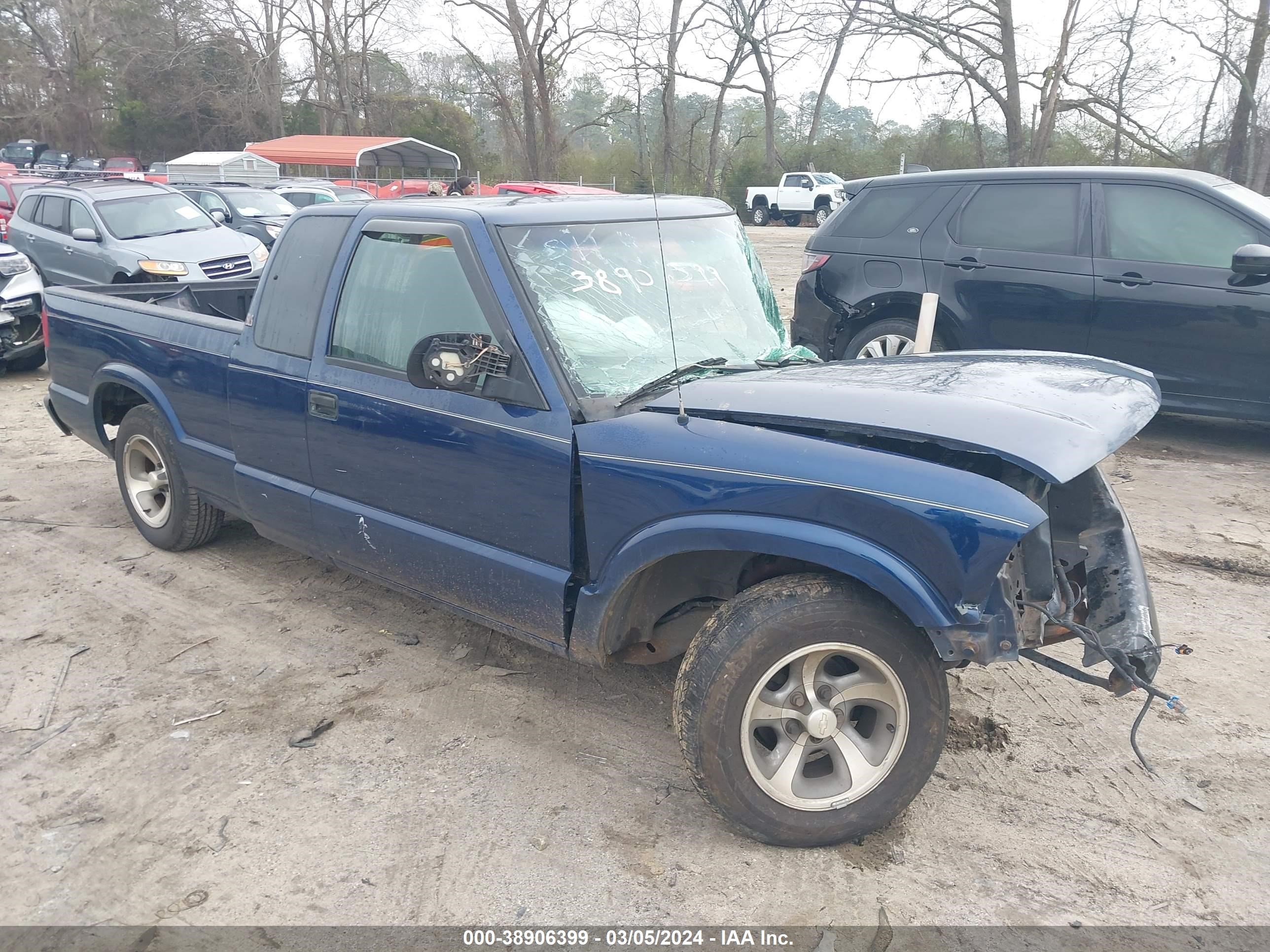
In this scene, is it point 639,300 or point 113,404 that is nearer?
point 639,300

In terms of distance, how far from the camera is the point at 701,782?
297cm

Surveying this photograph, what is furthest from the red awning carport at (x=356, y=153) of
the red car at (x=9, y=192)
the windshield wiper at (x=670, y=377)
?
the windshield wiper at (x=670, y=377)

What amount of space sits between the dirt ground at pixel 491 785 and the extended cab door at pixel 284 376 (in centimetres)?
64

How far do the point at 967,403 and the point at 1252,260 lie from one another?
4.43 m

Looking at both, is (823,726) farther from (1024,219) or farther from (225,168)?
(225,168)

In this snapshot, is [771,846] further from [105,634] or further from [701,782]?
[105,634]

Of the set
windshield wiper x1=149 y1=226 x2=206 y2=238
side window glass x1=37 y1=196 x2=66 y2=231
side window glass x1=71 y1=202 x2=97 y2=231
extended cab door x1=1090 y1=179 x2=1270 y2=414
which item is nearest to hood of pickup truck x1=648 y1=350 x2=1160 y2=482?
extended cab door x1=1090 y1=179 x2=1270 y2=414

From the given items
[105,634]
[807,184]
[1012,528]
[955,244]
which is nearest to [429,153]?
[807,184]

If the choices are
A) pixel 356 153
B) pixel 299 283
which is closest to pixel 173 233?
pixel 299 283

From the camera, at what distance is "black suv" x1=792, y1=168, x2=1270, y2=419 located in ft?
21.2

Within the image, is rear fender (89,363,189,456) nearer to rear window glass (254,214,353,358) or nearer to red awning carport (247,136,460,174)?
rear window glass (254,214,353,358)

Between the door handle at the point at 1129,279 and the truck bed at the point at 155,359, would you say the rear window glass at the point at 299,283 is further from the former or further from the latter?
the door handle at the point at 1129,279

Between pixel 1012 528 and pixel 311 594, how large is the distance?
3.60 m

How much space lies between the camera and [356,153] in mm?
33500
